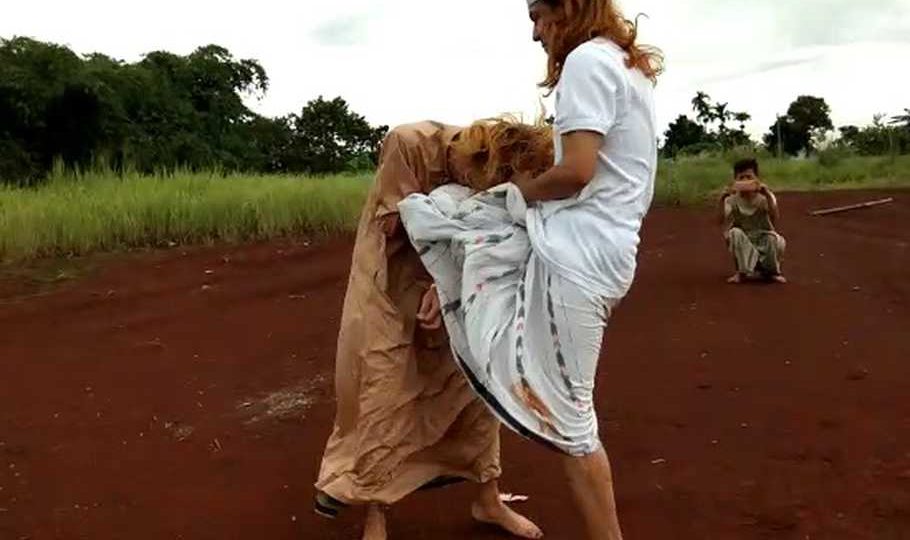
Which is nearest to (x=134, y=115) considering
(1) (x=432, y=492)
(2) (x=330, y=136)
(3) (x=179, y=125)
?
(3) (x=179, y=125)

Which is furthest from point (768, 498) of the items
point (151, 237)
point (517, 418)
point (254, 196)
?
point (254, 196)

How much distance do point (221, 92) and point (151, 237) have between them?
10.6 m

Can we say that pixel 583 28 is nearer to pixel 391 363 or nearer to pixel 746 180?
pixel 391 363

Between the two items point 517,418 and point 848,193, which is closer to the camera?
point 517,418

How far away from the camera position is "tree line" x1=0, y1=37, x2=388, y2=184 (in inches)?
626

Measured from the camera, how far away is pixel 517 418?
2.77m

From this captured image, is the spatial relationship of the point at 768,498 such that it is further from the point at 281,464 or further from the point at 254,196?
the point at 254,196

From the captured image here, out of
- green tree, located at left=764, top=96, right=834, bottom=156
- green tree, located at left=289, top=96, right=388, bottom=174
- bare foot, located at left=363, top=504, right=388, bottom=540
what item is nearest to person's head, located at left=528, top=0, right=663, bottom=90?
bare foot, located at left=363, top=504, right=388, bottom=540

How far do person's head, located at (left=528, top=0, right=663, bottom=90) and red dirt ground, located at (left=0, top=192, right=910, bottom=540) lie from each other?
1.38 meters

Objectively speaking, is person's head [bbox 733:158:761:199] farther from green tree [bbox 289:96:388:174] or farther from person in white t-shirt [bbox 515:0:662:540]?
green tree [bbox 289:96:388:174]

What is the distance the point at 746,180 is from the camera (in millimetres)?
7938

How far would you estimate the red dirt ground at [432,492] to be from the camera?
3.66 meters

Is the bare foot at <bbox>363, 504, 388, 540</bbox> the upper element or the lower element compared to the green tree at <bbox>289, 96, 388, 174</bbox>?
lower

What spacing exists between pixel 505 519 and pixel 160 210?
6.94m
